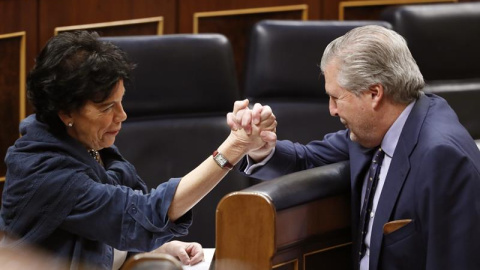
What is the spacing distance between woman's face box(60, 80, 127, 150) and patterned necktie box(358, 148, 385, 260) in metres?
0.36

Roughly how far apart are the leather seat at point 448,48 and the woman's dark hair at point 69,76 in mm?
961

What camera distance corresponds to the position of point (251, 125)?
1.27 m

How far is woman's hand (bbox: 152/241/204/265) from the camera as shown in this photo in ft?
4.31

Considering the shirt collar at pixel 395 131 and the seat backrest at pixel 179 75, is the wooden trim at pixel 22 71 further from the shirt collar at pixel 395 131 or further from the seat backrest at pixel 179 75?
the shirt collar at pixel 395 131

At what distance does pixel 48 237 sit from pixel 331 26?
892 millimetres

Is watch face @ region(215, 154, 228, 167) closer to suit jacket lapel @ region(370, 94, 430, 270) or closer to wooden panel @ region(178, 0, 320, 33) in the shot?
suit jacket lapel @ region(370, 94, 430, 270)

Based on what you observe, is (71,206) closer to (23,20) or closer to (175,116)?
(175,116)

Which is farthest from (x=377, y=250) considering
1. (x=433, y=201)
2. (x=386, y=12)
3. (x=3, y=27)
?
(x=3, y=27)

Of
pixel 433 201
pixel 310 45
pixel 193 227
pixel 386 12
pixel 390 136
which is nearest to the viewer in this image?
pixel 433 201

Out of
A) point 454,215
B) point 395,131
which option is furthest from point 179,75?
point 454,215

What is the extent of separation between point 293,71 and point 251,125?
57cm

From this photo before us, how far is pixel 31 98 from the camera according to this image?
1.17 m

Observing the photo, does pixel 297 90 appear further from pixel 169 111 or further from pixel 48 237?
pixel 48 237

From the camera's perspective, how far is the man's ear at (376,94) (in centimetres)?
125
